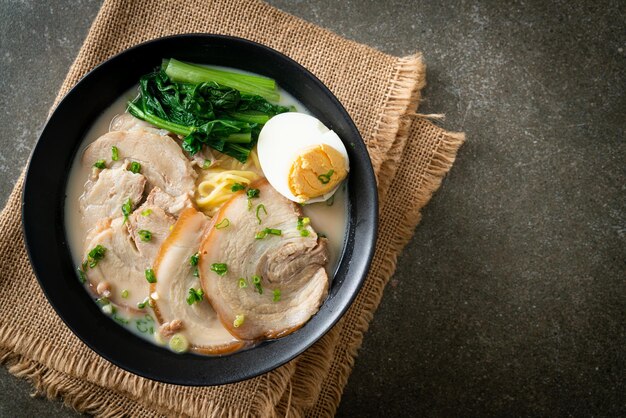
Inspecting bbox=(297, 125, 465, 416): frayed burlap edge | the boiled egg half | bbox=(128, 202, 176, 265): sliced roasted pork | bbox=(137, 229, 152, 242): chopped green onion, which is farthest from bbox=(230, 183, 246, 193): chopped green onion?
bbox=(297, 125, 465, 416): frayed burlap edge

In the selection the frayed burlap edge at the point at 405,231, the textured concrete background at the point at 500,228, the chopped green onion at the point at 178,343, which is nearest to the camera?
the chopped green onion at the point at 178,343

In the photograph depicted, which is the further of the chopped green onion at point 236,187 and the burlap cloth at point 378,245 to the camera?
the burlap cloth at point 378,245

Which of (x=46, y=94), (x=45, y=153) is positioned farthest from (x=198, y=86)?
(x=46, y=94)

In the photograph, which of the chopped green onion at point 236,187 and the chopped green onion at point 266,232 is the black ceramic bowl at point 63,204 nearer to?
the chopped green onion at point 266,232

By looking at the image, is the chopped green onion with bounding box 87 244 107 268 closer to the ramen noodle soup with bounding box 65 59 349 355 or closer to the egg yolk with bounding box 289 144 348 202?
the ramen noodle soup with bounding box 65 59 349 355

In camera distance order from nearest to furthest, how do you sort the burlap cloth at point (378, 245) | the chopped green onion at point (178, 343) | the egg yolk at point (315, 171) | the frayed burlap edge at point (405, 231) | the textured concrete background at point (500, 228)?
the egg yolk at point (315, 171) → the chopped green onion at point (178, 343) → the burlap cloth at point (378, 245) → the frayed burlap edge at point (405, 231) → the textured concrete background at point (500, 228)

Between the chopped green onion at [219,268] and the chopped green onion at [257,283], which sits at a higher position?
the chopped green onion at [219,268]

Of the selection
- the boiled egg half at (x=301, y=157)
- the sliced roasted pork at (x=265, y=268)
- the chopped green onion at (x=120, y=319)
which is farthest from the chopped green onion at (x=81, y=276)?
the boiled egg half at (x=301, y=157)
